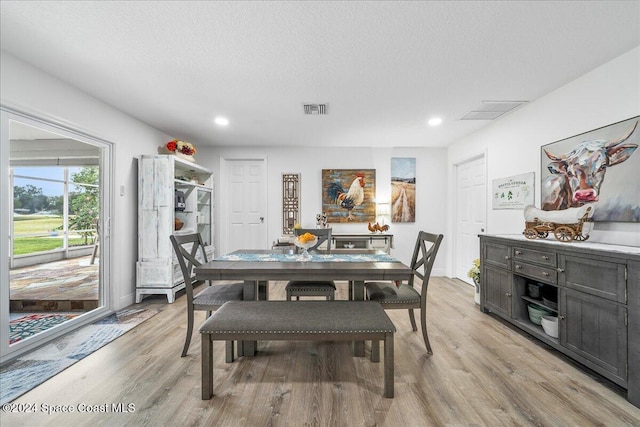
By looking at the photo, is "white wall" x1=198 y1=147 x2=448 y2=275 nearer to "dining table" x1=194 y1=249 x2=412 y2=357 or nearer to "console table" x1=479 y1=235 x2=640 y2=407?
"console table" x1=479 y1=235 x2=640 y2=407

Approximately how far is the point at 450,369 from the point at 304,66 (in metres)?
2.68

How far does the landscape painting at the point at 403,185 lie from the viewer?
16.3 ft

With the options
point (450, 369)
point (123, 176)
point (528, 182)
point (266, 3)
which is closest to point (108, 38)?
point (266, 3)

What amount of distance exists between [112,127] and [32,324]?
2189 millimetres

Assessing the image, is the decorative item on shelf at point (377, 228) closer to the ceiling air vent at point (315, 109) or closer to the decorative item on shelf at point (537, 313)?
the ceiling air vent at point (315, 109)

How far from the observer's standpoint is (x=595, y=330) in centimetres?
187

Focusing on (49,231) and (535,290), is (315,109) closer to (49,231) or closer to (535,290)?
(535,290)

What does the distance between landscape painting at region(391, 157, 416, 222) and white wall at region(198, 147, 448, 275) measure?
80mm

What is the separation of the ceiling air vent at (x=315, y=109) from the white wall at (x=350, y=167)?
170cm

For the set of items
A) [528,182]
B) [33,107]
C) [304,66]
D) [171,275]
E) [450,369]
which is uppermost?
[304,66]

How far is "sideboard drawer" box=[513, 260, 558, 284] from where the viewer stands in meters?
2.22

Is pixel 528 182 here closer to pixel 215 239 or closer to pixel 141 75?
pixel 141 75

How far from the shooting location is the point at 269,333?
162 cm

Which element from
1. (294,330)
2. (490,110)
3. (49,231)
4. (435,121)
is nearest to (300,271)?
(294,330)
